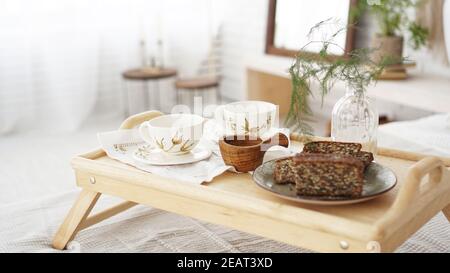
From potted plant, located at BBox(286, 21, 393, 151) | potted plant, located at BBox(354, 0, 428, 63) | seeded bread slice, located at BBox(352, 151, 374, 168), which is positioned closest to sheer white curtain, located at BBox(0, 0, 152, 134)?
potted plant, located at BBox(354, 0, 428, 63)

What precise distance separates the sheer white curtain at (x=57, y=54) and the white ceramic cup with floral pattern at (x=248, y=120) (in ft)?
6.29

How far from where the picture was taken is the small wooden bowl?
49.1 inches

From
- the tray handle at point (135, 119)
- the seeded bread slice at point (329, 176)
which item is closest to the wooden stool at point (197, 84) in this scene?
the tray handle at point (135, 119)

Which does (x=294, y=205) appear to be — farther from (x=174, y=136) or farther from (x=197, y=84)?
(x=197, y=84)

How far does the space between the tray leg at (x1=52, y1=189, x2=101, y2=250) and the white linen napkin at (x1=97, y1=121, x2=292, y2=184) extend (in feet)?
0.41

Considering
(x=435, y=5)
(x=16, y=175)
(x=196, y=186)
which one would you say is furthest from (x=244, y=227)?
(x=435, y=5)

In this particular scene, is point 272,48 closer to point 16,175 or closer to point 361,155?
point 16,175

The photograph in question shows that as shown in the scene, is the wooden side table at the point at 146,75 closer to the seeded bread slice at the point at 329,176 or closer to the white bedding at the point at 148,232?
the white bedding at the point at 148,232

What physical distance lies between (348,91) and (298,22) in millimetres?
1778

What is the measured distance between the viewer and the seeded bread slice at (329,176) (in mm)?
1047
